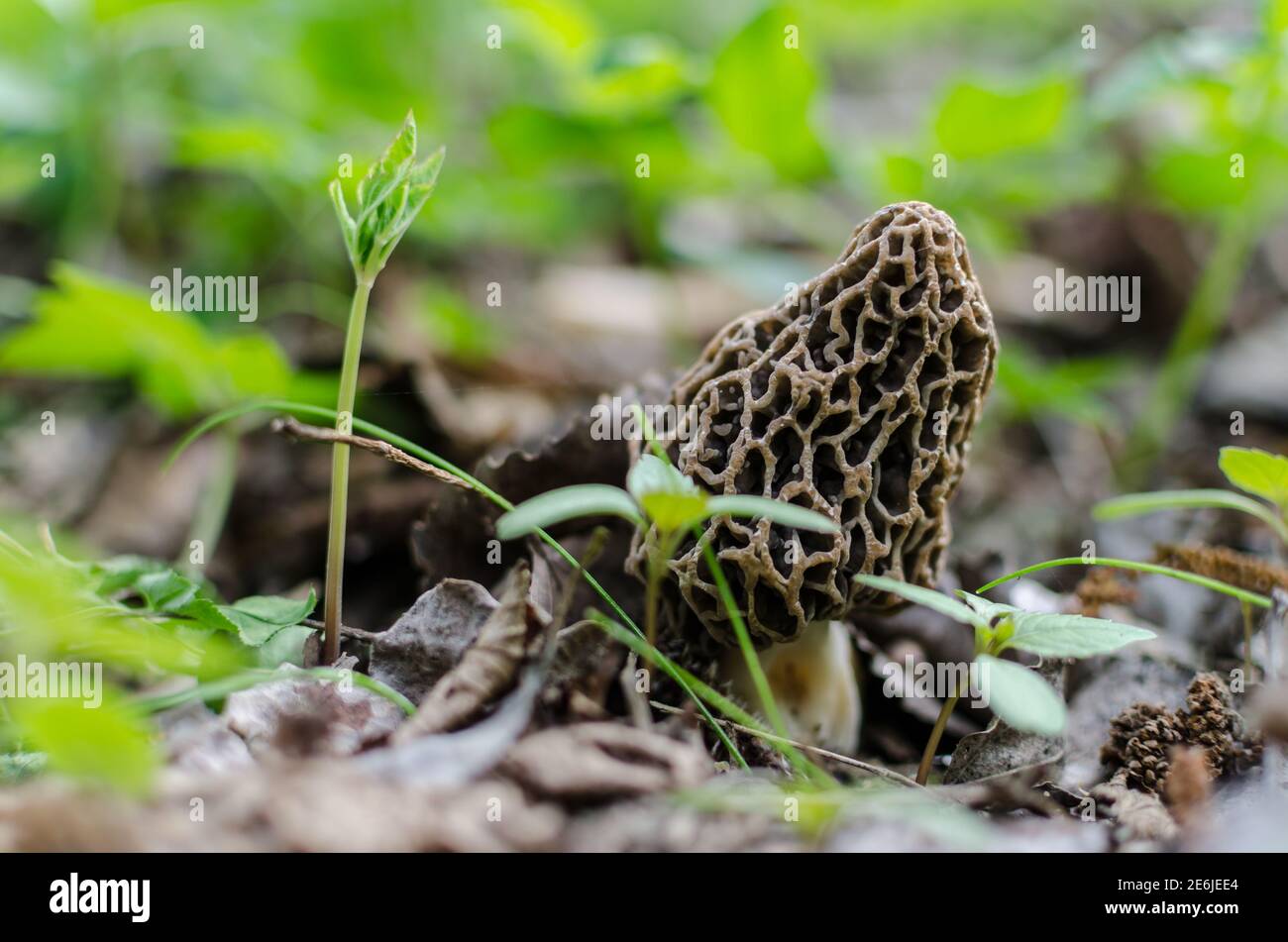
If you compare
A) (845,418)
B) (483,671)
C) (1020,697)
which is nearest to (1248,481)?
(845,418)

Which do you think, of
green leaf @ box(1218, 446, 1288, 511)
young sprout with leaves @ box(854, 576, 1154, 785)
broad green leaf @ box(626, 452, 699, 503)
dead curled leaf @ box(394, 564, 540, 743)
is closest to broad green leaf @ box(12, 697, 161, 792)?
dead curled leaf @ box(394, 564, 540, 743)


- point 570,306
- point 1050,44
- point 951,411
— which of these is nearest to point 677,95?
point 570,306

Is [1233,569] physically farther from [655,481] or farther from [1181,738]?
[655,481]

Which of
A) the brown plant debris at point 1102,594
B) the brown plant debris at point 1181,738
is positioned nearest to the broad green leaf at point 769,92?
the brown plant debris at point 1102,594

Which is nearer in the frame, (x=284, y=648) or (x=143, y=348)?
(x=284, y=648)
